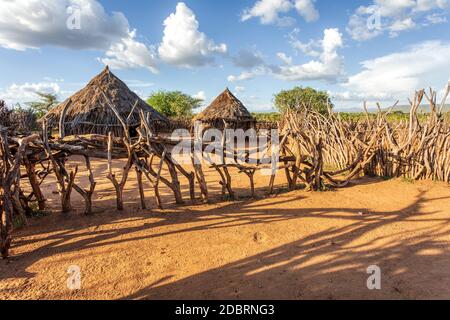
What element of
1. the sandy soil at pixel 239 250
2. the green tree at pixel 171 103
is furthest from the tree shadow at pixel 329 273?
the green tree at pixel 171 103

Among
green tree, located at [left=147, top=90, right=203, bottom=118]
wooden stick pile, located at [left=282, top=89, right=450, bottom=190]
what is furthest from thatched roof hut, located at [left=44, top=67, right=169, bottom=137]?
green tree, located at [left=147, top=90, right=203, bottom=118]

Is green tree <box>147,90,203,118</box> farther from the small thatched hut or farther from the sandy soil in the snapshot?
the sandy soil

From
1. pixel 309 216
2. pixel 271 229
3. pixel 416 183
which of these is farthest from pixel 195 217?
pixel 416 183

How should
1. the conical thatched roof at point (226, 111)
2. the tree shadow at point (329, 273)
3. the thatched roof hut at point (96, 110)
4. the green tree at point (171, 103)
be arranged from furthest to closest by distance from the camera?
the green tree at point (171, 103)
the conical thatched roof at point (226, 111)
the thatched roof hut at point (96, 110)
the tree shadow at point (329, 273)

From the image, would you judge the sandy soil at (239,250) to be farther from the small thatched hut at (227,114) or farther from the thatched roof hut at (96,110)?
the small thatched hut at (227,114)

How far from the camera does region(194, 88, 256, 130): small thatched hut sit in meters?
16.2

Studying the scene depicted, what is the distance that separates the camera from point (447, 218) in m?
4.16

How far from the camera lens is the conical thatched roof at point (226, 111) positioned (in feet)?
53.3

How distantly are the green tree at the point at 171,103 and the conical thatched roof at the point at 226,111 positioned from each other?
567 inches

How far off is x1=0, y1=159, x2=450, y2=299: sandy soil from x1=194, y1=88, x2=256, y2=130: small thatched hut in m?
11.7

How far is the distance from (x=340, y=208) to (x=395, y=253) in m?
1.42

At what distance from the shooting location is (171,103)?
106 ft

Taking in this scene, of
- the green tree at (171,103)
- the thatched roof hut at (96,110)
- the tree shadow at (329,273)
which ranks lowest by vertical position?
the tree shadow at (329,273)
